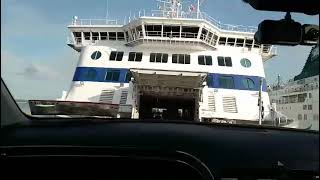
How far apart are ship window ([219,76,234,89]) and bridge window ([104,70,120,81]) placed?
3.67m

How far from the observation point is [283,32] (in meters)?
1.46

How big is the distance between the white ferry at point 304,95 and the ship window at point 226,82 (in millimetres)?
15580

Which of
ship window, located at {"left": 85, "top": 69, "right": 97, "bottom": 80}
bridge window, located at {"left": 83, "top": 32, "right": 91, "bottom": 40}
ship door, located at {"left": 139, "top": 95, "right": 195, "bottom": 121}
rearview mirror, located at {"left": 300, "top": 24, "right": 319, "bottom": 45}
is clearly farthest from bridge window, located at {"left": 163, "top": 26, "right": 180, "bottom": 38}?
rearview mirror, located at {"left": 300, "top": 24, "right": 319, "bottom": 45}

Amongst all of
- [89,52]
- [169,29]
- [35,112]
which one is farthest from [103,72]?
[35,112]

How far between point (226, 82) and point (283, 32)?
726 inches

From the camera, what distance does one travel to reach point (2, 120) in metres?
1.70

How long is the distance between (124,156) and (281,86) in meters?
0.92

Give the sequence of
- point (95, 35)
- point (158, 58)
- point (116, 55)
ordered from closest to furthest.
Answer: point (95, 35)
point (116, 55)
point (158, 58)

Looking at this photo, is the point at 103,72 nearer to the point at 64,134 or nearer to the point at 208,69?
the point at 208,69

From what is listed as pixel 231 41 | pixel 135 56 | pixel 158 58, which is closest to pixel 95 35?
pixel 135 56

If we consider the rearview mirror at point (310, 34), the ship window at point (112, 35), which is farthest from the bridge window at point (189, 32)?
the rearview mirror at point (310, 34)

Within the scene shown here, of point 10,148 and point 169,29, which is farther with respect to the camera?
point 169,29

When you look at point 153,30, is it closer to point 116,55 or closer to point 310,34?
point 116,55

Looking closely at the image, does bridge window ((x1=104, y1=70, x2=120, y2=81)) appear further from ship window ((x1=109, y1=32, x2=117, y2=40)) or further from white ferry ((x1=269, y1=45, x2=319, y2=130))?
white ferry ((x1=269, y1=45, x2=319, y2=130))
